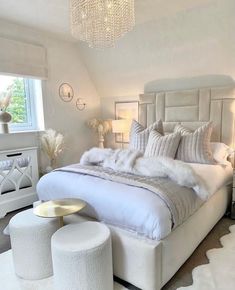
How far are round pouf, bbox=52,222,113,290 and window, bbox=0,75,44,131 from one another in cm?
240

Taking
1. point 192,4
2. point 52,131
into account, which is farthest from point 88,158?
point 192,4

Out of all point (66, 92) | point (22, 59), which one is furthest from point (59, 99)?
point (22, 59)

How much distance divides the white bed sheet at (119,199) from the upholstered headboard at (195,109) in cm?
102

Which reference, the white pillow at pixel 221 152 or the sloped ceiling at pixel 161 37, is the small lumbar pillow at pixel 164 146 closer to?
the white pillow at pixel 221 152

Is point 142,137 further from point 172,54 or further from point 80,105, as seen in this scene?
point 80,105

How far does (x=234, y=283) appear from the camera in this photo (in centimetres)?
177

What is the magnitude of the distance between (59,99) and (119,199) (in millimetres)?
2603

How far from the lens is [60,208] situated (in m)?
1.89

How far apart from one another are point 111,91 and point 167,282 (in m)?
3.43

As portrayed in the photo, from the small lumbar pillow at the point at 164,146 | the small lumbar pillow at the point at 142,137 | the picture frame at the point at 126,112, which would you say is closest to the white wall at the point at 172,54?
the picture frame at the point at 126,112

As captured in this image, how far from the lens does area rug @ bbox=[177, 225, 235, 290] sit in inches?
68.8

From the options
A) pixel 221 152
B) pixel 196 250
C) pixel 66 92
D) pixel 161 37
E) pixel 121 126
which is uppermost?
pixel 161 37

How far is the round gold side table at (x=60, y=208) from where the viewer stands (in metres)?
1.80

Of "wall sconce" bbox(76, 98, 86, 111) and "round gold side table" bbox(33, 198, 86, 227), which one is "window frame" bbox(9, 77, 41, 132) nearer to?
"wall sconce" bbox(76, 98, 86, 111)
